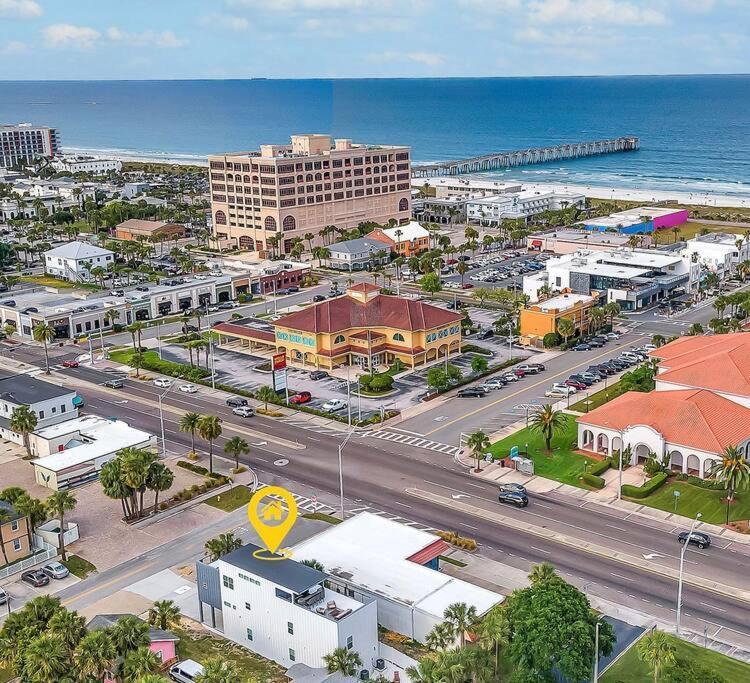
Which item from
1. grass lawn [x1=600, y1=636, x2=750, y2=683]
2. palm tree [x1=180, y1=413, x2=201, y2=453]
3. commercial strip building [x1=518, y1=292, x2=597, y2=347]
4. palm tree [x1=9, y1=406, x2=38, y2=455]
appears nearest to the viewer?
grass lawn [x1=600, y1=636, x2=750, y2=683]

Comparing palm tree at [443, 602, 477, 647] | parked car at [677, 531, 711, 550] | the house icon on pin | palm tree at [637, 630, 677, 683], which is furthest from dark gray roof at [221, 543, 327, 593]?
parked car at [677, 531, 711, 550]

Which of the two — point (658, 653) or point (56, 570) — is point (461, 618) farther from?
point (56, 570)

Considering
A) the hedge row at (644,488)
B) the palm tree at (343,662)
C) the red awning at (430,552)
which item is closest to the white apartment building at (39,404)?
the red awning at (430,552)

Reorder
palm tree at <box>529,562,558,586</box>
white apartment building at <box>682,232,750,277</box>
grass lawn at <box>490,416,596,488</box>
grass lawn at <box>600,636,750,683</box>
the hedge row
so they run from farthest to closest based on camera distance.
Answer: white apartment building at <box>682,232,750,277</box> → grass lawn at <box>490,416,596,488</box> → the hedge row → palm tree at <box>529,562,558,586</box> → grass lawn at <box>600,636,750,683</box>

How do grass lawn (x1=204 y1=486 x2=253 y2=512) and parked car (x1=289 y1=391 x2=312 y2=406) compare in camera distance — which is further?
parked car (x1=289 y1=391 x2=312 y2=406)

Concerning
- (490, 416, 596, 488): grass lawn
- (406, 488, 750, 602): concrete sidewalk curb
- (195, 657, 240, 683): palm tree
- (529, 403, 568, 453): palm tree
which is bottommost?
(406, 488, 750, 602): concrete sidewalk curb

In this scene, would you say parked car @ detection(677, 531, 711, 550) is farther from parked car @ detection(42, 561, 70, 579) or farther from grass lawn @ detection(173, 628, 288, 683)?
parked car @ detection(42, 561, 70, 579)

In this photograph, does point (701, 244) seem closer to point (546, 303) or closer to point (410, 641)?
point (546, 303)

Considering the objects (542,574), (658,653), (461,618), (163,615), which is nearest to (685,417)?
(542,574)
